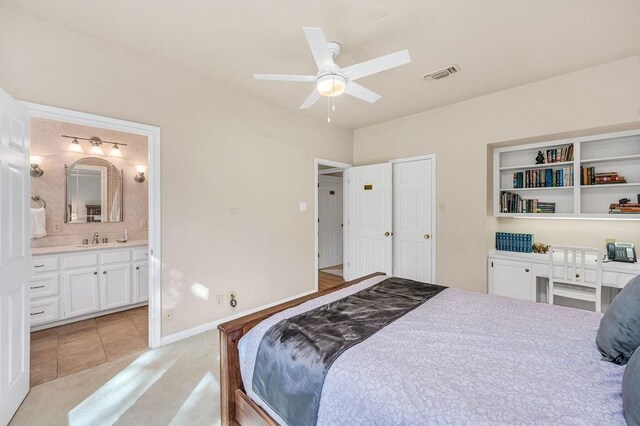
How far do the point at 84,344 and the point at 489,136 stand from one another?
4.98 m

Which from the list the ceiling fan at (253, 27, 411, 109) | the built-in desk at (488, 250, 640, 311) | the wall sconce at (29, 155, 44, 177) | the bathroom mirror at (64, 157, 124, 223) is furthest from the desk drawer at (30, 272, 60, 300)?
the built-in desk at (488, 250, 640, 311)

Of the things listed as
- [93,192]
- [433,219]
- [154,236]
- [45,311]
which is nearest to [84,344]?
[45,311]

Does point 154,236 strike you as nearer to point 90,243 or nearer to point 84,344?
point 84,344

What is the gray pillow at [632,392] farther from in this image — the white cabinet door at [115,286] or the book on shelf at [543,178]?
the white cabinet door at [115,286]

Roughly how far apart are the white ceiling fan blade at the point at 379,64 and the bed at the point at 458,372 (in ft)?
5.24

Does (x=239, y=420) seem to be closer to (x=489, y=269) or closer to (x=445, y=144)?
(x=489, y=269)

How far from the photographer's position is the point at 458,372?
1.09 metres

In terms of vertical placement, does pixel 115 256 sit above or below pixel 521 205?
below

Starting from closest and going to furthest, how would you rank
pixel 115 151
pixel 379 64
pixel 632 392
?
1. pixel 632 392
2. pixel 379 64
3. pixel 115 151

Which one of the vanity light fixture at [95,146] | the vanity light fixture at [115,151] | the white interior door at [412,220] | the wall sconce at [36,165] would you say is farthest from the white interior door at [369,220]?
the wall sconce at [36,165]

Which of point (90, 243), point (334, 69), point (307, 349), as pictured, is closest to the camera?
point (307, 349)

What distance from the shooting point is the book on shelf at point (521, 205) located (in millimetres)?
3355

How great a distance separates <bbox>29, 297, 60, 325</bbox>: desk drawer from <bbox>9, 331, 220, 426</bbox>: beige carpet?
1.26 m

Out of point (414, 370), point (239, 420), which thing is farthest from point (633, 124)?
point (239, 420)
